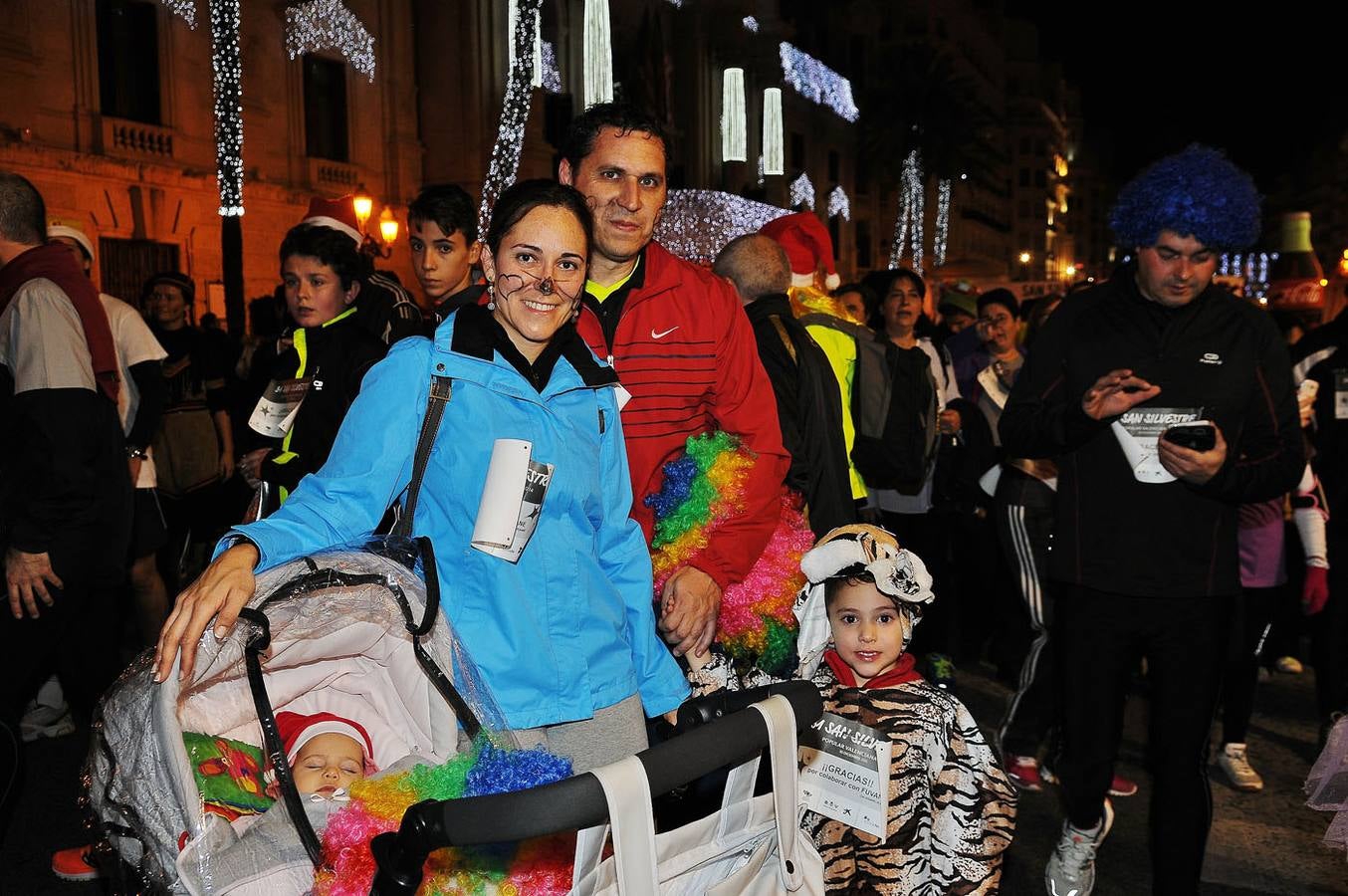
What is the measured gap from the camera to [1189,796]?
350 cm

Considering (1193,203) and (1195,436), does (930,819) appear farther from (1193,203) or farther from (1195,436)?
(1193,203)

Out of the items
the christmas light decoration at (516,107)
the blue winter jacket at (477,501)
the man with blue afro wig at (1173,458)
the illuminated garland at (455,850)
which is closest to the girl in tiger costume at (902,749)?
the man with blue afro wig at (1173,458)

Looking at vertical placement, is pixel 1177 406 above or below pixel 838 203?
below

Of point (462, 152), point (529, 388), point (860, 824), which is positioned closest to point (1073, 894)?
point (860, 824)

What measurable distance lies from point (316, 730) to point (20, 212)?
2915 millimetres

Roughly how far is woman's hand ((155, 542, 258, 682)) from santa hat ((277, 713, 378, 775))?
0.56 m

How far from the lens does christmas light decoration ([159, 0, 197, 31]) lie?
18.9 m

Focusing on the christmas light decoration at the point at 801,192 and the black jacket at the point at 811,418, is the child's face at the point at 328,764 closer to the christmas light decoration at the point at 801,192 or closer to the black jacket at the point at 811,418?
the black jacket at the point at 811,418

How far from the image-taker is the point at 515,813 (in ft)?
4.65

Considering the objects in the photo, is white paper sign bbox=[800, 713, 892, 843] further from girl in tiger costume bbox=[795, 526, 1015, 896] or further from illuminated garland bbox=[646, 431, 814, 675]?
illuminated garland bbox=[646, 431, 814, 675]

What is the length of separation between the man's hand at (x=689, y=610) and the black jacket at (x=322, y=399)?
1.48 metres

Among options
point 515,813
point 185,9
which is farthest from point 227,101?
point 515,813

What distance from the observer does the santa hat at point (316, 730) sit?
2.34 m

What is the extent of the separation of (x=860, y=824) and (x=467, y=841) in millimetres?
1838
